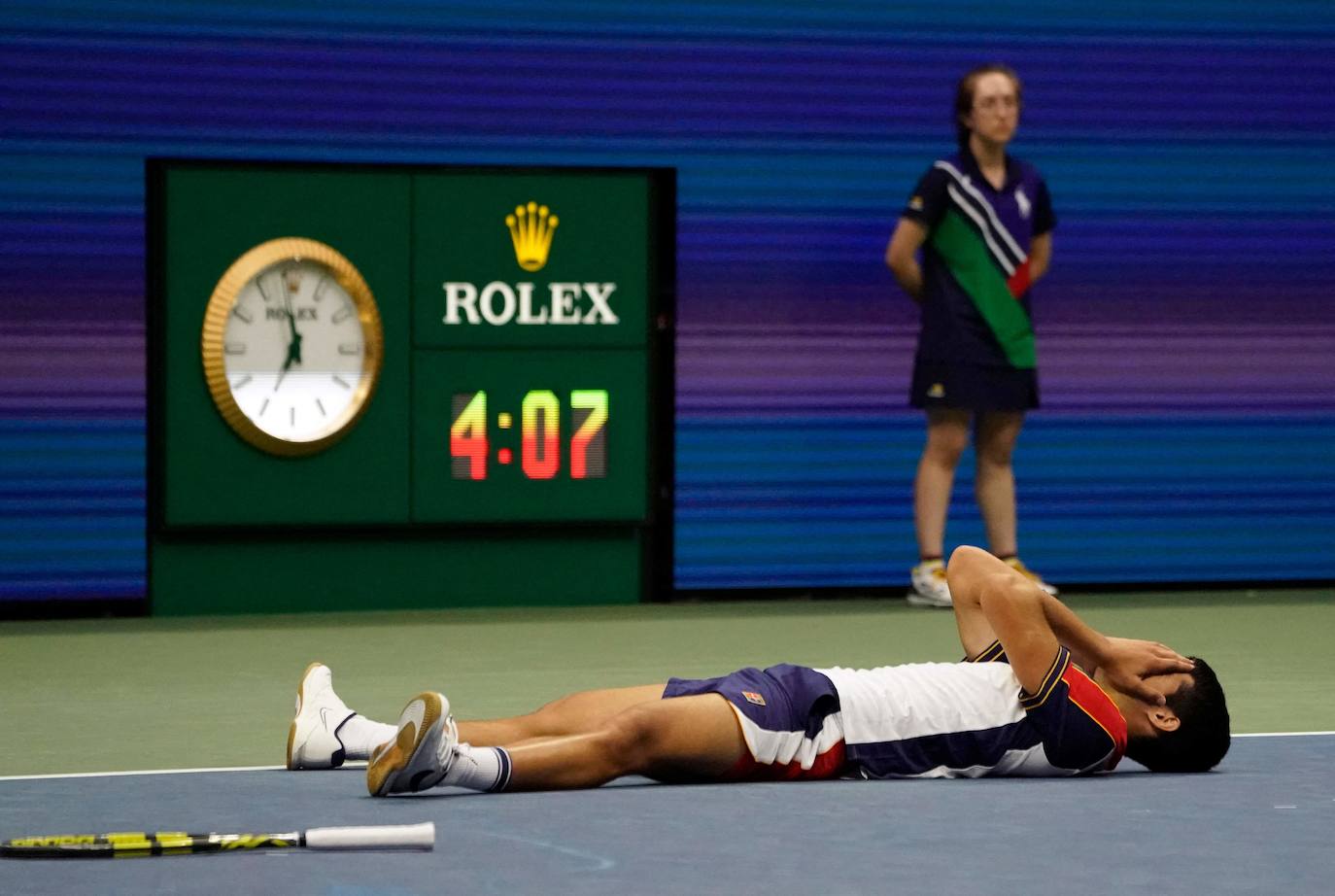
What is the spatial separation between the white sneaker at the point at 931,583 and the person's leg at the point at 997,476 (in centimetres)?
23

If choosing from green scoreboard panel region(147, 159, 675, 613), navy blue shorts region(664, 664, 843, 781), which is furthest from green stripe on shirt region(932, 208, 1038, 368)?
navy blue shorts region(664, 664, 843, 781)

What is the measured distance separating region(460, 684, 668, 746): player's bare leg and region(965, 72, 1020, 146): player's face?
4.21 meters

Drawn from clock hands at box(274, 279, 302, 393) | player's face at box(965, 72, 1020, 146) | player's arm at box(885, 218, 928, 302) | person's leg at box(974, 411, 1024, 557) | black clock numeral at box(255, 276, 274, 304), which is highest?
player's face at box(965, 72, 1020, 146)

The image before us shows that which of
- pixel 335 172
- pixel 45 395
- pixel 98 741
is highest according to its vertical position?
pixel 335 172

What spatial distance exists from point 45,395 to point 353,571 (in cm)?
129

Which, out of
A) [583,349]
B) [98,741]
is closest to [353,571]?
[583,349]

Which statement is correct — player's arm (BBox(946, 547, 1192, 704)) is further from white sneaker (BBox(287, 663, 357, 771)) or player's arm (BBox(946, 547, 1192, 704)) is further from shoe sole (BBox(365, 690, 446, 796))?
white sneaker (BBox(287, 663, 357, 771))

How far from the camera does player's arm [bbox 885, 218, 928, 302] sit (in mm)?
8773

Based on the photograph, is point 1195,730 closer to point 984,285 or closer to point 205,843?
point 205,843

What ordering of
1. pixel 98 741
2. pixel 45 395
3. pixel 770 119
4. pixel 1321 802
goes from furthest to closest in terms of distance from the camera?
pixel 770 119 < pixel 45 395 < pixel 98 741 < pixel 1321 802

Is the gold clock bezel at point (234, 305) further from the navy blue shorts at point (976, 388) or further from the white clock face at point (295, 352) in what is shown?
the navy blue shorts at point (976, 388)

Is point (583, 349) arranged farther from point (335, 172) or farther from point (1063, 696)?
point (1063, 696)

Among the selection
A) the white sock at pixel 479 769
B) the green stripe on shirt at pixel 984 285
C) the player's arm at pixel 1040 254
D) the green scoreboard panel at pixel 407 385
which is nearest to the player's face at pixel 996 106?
the green stripe on shirt at pixel 984 285

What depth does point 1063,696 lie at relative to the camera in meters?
4.93
